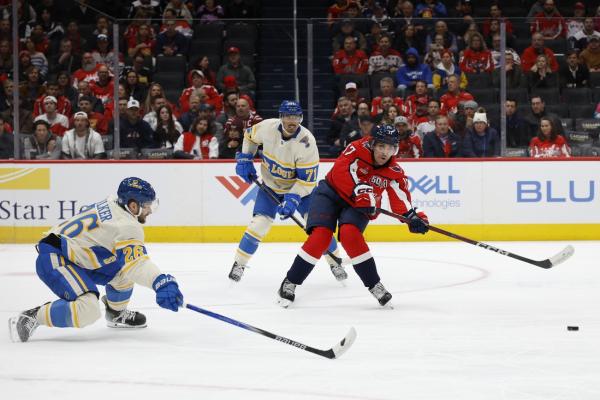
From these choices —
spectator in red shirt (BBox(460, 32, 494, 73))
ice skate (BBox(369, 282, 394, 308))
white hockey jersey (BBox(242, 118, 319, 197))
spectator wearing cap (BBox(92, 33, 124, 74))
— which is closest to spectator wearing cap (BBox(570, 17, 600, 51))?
spectator in red shirt (BBox(460, 32, 494, 73))

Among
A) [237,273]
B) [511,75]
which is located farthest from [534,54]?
[237,273]

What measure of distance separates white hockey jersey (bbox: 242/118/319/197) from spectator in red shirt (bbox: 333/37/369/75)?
9.89 ft

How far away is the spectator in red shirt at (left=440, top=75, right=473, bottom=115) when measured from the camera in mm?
9062

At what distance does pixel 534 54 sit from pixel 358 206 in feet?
13.9

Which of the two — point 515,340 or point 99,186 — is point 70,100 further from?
point 515,340

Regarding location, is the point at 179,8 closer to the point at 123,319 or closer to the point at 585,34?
the point at 585,34

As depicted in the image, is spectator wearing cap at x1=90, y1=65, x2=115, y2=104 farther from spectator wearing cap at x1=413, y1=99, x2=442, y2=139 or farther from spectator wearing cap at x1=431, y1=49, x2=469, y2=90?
spectator wearing cap at x1=431, y1=49, x2=469, y2=90

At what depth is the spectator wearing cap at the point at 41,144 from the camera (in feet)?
30.3

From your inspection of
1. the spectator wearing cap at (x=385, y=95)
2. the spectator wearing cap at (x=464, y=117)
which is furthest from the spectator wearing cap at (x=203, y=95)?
the spectator wearing cap at (x=464, y=117)

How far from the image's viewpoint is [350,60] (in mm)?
9633

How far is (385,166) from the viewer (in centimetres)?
562

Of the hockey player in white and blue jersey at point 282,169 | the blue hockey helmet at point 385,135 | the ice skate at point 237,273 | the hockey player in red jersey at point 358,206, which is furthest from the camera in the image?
the ice skate at point 237,273

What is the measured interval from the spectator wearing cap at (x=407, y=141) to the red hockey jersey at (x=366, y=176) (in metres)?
3.45

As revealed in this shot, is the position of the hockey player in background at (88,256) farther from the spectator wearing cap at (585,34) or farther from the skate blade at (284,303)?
the spectator wearing cap at (585,34)
